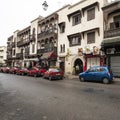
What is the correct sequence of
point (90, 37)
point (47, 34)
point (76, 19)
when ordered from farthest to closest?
point (47, 34) → point (76, 19) → point (90, 37)

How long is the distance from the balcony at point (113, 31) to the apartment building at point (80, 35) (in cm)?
130

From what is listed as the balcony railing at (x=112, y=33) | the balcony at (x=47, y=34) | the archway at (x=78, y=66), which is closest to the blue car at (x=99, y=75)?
the balcony railing at (x=112, y=33)

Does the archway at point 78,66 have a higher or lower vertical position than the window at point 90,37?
lower

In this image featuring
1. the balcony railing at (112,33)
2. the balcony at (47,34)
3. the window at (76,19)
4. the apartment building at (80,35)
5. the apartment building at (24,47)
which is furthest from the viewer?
the apartment building at (24,47)

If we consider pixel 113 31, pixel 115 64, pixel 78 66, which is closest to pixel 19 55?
pixel 78 66

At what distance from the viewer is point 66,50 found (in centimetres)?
3219

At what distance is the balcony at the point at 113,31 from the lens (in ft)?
75.6

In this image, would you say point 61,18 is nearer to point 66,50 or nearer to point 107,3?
point 66,50

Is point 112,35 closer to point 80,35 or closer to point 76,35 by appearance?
point 80,35

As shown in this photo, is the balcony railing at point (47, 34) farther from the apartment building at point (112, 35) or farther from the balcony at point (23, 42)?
the apartment building at point (112, 35)

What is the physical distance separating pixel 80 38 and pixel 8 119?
23.6 meters

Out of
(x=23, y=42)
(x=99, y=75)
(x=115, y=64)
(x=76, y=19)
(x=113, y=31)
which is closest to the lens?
(x=99, y=75)

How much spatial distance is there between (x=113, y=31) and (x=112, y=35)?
0.50m

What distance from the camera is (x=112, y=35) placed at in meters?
23.5
